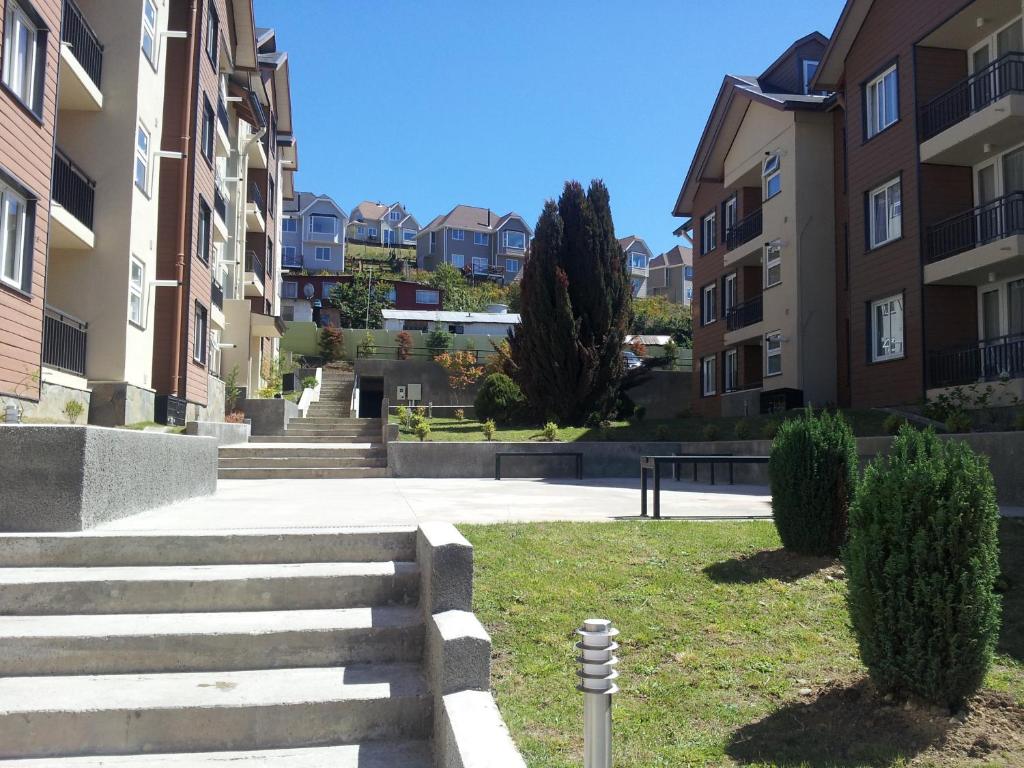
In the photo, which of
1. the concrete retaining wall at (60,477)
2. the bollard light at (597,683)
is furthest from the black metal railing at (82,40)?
the bollard light at (597,683)

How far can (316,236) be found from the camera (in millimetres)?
86375

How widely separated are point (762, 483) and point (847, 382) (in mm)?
8333

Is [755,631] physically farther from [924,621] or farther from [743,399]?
[743,399]

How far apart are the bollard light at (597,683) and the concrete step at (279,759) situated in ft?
3.79

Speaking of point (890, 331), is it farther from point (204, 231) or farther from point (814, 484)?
point (204, 231)

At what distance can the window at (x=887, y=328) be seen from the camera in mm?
20033

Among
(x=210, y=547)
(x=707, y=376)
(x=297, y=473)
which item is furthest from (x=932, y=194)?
(x=210, y=547)

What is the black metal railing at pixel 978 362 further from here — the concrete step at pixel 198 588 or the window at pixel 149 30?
the window at pixel 149 30

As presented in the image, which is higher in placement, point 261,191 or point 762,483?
point 261,191

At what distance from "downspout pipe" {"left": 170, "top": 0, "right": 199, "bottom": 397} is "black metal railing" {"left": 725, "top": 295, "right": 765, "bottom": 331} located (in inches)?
668

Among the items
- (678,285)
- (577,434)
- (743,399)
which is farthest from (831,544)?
(678,285)

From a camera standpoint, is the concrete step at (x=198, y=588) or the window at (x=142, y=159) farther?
the window at (x=142, y=159)

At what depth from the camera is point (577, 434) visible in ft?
69.4

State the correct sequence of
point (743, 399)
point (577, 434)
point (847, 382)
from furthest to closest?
point (743, 399), point (847, 382), point (577, 434)
